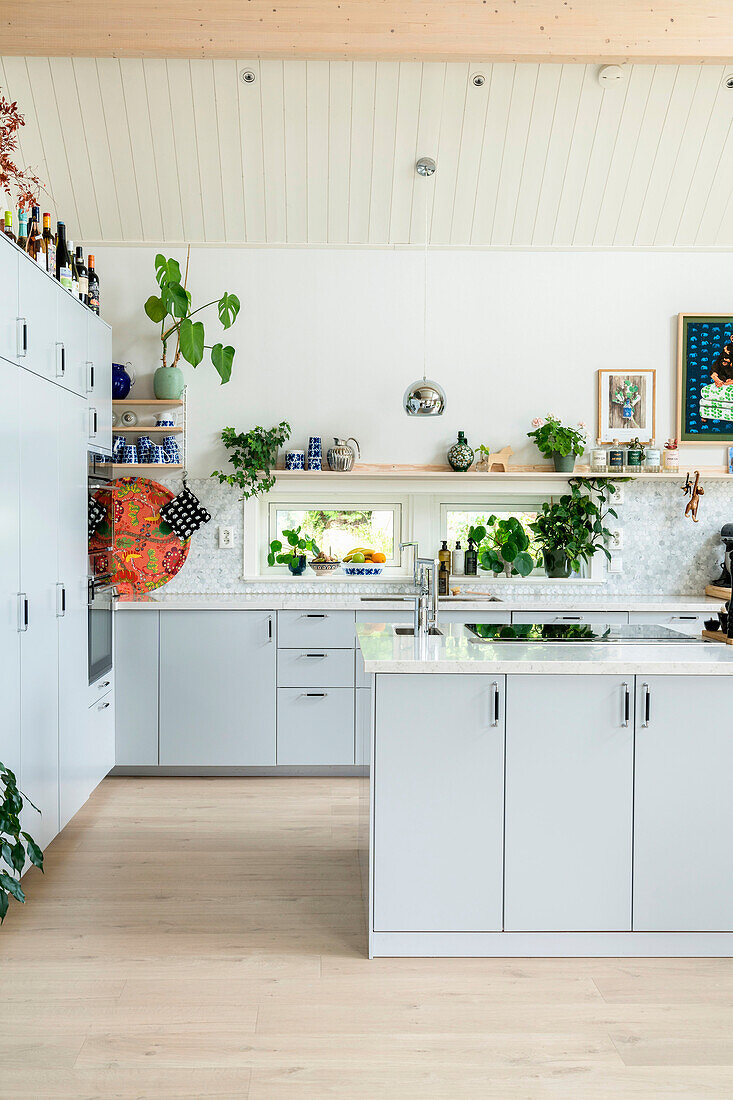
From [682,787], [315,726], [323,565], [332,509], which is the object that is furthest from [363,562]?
[682,787]

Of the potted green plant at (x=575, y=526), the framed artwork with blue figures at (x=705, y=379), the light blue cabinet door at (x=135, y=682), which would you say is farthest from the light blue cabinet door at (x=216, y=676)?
the framed artwork with blue figures at (x=705, y=379)

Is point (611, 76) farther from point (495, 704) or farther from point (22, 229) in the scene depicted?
point (495, 704)

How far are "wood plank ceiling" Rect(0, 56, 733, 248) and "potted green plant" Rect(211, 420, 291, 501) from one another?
1.08 metres

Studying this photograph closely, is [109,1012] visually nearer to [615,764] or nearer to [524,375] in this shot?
[615,764]

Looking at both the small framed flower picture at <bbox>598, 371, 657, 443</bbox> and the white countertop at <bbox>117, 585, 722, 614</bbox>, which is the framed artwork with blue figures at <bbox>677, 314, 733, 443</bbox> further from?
the white countertop at <bbox>117, 585, 722, 614</bbox>

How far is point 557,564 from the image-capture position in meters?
4.83

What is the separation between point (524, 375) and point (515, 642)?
2381mm

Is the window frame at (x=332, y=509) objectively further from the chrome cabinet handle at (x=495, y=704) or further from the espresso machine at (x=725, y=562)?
the chrome cabinet handle at (x=495, y=704)

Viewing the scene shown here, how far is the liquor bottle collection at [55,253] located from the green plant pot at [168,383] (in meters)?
0.64

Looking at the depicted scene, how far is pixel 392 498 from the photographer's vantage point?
16.2 feet

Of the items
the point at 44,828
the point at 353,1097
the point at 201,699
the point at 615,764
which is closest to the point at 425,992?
the point at 353,1097

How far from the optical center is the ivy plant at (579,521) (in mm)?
4758

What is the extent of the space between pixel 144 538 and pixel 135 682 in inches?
33.6

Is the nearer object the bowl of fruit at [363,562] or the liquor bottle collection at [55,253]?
the liquor bottle collection at [55,253]
